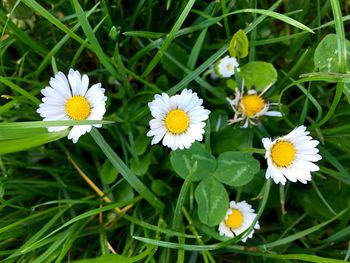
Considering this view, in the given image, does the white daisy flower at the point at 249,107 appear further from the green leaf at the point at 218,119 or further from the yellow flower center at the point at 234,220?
the yellow flower center at the point at 234,220

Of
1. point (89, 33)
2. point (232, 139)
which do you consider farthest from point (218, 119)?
point (89, 33)

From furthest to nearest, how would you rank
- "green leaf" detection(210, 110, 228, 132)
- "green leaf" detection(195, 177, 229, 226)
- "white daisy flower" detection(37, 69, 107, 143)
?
1. "green leaf" detection(210, 110, 228, 132)
2. "green leaf" detection(195, 177, 229, 226)
3. "white daisy flower" detection(37, 69, 107, 143)

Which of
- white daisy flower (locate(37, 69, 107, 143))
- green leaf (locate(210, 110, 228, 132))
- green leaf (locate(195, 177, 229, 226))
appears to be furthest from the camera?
green leaf (locate(210, 110, 228, 132))

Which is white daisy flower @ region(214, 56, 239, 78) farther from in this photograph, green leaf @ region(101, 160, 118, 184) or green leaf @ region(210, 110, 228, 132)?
green leaf @ region(101, 160, 118, 184)

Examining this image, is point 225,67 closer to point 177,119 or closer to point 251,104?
point 251,104

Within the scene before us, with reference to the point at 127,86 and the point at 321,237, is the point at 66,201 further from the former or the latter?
the point at 321,237

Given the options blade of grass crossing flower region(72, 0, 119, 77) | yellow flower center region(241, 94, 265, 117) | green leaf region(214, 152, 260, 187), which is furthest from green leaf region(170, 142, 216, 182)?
blade of grass crossing flower region(72, 0, 119, 77)

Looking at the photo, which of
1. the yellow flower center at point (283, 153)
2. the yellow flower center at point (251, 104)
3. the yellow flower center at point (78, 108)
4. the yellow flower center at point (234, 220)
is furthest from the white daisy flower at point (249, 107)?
the yellow flower center at point (78, 108)

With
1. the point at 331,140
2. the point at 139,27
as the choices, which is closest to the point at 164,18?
the point at 139,27
